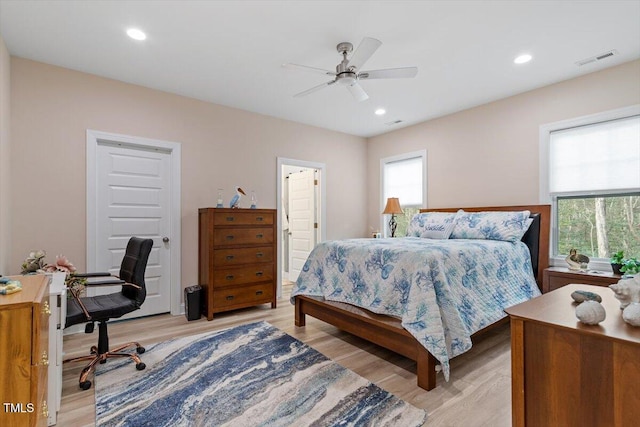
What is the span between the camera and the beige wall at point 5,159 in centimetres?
259

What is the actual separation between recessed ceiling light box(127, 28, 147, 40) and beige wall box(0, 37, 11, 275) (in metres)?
1.07

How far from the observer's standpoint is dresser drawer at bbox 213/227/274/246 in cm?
373

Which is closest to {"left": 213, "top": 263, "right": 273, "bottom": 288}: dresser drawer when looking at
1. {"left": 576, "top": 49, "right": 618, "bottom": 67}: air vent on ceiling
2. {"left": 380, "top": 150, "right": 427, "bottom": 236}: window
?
{"left": 380, "top": 150, "right": 427, "bottom": 236}: window

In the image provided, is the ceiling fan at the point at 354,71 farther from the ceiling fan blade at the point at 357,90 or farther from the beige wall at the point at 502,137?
the beige wall at the point at 502,137

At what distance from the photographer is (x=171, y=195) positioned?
12.6 ft

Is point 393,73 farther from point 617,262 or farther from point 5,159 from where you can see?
point 5,159

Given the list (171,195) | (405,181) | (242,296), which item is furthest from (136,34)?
(405,181)

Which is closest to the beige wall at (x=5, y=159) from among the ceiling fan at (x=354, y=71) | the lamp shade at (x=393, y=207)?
the ceiling fan at (x=354, y=71)

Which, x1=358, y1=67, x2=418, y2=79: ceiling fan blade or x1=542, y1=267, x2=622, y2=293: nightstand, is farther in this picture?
x1=542, y1=267, x2=622, y2=293: nightstand

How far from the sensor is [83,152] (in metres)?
3.28

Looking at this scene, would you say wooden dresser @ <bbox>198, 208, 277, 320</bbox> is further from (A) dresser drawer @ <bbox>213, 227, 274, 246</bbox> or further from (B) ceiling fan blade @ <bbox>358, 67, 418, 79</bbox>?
(B) ceiling fan blade @ <bbox>358, 67, 418, 79</bbox>

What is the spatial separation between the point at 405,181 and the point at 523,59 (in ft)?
8.21

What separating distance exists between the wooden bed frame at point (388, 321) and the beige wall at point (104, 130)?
180 centimetres

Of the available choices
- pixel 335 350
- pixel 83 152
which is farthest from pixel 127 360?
pixel 83 152
